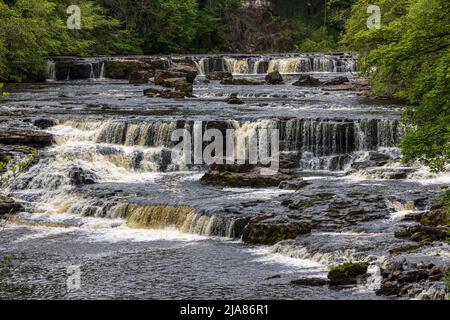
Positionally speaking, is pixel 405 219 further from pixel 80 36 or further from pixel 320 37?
pixel 320 37

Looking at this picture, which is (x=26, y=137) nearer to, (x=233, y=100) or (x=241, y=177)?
(x=241, y=177)

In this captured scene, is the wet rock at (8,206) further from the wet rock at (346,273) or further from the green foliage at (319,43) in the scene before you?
the green foliage at (319,43)

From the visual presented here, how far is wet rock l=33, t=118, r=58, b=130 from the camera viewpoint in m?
37.8

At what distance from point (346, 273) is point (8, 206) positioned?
528 inches

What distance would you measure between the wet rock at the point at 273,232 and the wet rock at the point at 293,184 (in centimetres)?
566

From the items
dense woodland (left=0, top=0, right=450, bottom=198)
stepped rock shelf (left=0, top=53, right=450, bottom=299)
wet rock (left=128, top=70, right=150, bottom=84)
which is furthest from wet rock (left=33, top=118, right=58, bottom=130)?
wet rock (left=128, top=70, right=150, bottom=84)

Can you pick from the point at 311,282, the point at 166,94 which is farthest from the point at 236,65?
the point at 311,282

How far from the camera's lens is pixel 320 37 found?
90625 mm

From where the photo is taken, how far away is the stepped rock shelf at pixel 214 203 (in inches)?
742

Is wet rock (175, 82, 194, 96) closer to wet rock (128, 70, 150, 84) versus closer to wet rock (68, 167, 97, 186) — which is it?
wet rock (128, 70, 150, 84)

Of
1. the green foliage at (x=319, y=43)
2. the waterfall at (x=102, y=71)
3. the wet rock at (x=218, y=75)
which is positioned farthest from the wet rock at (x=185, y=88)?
the green foliage at (x=319, y=43)

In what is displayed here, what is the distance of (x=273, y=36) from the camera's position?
9119 cm
